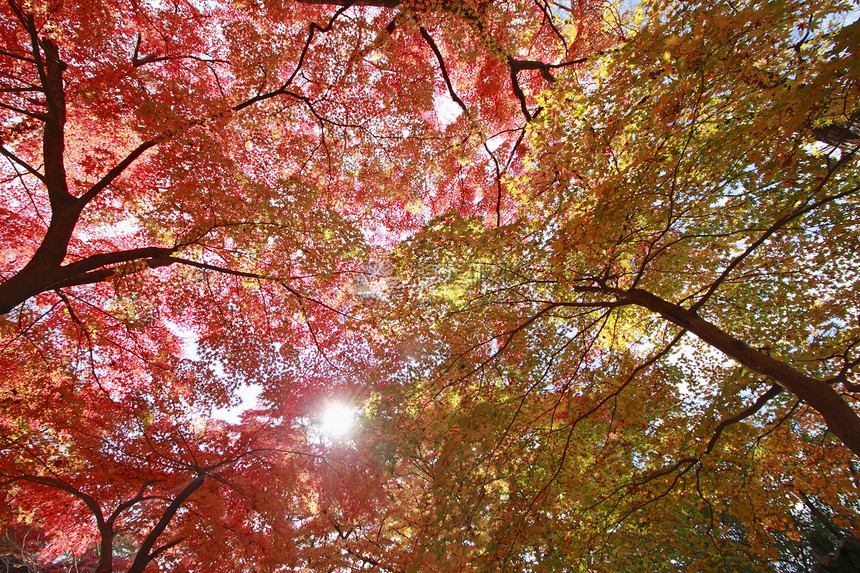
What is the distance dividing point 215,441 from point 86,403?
2.48 meters

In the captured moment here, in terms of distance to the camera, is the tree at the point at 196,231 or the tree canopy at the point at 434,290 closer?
the tree canopy at the point at 434,290

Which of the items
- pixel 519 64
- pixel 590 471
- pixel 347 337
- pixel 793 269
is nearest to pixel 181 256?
pixel 347 337

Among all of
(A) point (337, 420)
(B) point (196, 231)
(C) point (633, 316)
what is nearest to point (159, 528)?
(A) point (337, 420)

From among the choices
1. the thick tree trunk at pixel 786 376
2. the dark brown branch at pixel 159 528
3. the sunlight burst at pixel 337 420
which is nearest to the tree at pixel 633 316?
the thick tree trunk at pixel 786 376

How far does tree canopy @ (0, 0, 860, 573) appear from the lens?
10.9 ft

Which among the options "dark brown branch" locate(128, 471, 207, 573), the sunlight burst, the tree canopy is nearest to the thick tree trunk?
the tree canopy

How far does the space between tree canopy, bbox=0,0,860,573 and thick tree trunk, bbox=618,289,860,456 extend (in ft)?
0.07

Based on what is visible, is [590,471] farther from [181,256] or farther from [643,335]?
[181,256]

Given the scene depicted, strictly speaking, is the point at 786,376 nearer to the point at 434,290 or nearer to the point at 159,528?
the point at 434,290

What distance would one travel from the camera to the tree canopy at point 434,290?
3.31m

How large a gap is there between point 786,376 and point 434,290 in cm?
370

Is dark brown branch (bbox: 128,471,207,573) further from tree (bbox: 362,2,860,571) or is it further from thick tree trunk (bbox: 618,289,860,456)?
thick tree trunk (bbox: 618,289,860,456)

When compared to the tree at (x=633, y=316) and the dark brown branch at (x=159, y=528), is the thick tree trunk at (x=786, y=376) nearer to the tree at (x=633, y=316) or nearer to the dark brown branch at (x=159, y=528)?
the tree at (x=633, y=316)

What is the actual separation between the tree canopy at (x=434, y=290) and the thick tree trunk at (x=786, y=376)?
21 mm
